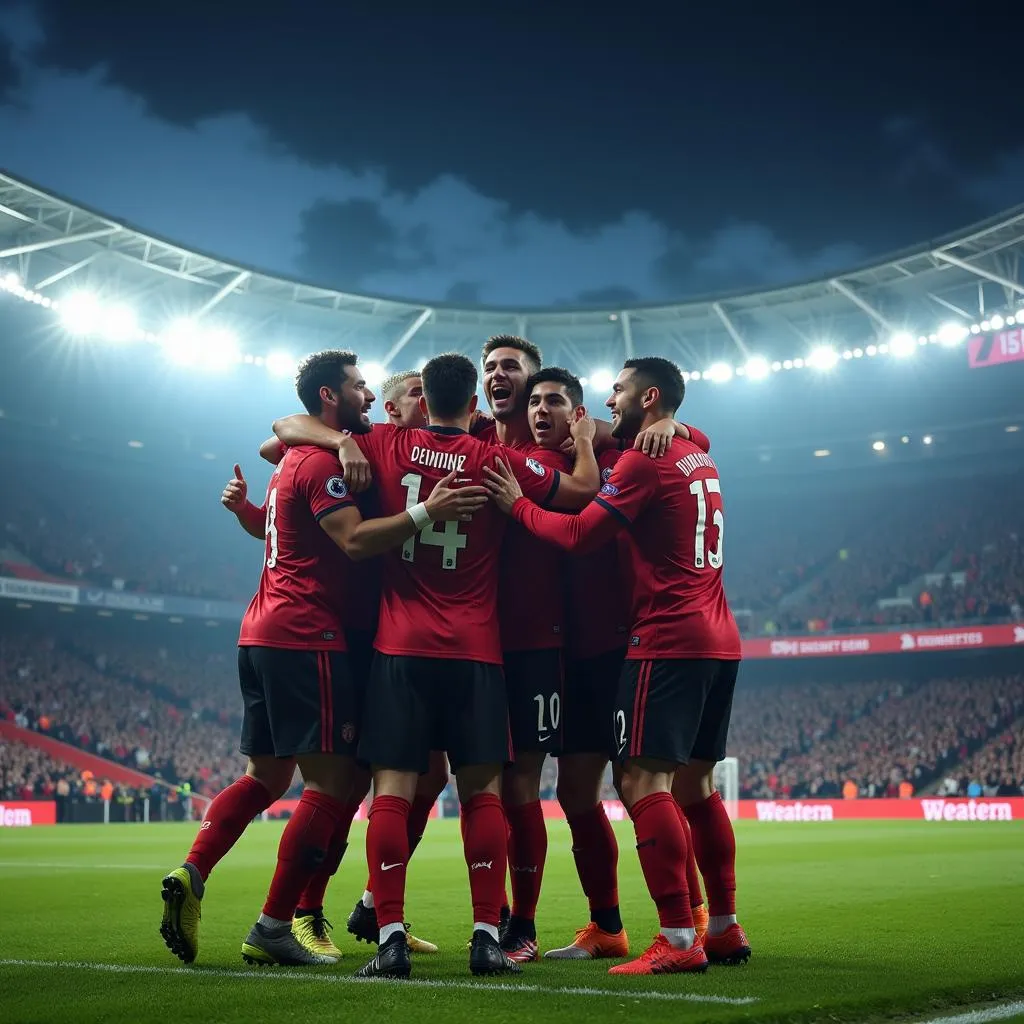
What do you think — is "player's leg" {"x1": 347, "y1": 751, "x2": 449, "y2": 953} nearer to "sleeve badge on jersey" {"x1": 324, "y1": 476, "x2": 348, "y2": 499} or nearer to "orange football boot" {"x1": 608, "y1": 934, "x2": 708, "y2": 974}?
"orange football boot" {"x1": 608, "y1": 934, "x2": 708, "y2": 974}

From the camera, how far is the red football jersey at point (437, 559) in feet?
17.5

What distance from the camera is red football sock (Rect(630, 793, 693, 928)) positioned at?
518 cm

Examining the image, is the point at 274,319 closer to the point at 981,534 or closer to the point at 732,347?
the point at 732,347

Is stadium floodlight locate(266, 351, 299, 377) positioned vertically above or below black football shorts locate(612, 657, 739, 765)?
above

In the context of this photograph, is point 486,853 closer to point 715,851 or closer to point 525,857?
point 525,857

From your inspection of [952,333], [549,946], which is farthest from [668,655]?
[952,333]

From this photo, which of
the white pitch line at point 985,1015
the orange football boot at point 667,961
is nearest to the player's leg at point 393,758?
the orange football boot at point 667,961

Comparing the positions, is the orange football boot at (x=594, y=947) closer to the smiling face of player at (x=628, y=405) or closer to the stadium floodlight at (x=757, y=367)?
the smiling face of player at (x=628, y=405)

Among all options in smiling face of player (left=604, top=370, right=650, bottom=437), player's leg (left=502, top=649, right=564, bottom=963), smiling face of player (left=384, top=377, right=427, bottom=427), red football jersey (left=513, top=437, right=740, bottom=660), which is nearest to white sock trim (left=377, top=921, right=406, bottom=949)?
player's leg (left=502, top=649, right=564, bottom=963)

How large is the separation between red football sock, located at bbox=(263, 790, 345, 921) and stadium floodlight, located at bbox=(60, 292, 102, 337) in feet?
91.9

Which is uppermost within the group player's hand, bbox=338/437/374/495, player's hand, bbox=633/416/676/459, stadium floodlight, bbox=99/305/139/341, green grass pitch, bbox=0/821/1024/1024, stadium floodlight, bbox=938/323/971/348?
stadium floodlight, bbox=99/305/139/341

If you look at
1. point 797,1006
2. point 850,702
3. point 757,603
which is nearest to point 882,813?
point 850,702

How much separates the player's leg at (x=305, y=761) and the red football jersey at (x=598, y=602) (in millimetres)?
1218

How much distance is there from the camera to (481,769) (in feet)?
17.4
